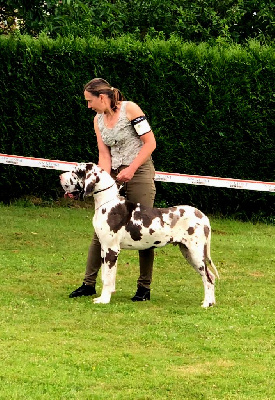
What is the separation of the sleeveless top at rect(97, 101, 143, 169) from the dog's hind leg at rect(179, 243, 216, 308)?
39.3 inches

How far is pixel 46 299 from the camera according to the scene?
8.73 metres

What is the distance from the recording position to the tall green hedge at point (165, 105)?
14.5 m

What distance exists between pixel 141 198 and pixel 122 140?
0.59 metres

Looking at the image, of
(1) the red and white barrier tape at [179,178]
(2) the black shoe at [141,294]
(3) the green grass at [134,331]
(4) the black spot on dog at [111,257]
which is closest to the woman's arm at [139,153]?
(4) the black spot on dog at [111,257]

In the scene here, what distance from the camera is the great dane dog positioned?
836 cm

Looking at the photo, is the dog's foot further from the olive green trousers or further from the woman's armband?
the woman's armband

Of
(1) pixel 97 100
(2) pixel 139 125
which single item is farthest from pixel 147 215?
(1) pixel 97 100

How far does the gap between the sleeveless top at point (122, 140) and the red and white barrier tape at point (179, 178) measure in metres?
5.08

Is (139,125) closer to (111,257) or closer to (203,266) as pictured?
(111,257)

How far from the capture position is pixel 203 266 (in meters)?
8.48

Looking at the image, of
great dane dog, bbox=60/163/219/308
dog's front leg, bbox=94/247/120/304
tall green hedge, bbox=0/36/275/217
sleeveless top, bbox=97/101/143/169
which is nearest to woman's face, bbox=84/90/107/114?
sleeveless top, bbox=97/101/143/169

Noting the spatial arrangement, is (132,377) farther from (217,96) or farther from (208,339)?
(217,96)

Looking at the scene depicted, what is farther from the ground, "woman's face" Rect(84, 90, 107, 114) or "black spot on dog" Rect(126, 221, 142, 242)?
"woman's face" Rect(84, 90, 107, 114)

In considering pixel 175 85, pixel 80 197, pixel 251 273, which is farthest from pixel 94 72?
pixel 80 197
